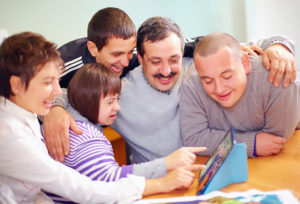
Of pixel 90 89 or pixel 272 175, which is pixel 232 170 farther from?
pixel 90 89

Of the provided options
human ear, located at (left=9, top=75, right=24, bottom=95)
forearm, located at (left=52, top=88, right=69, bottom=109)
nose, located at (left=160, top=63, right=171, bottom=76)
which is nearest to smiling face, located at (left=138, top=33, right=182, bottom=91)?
nose, located at (left=160, top=63, right=171, bottom=76)

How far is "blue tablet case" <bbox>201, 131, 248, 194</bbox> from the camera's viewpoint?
A: 809 millimetres

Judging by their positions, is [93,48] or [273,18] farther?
[273,18]

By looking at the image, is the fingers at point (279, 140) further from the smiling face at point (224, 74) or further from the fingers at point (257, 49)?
the fingers at point (257, 49)

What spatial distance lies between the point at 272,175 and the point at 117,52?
86cm

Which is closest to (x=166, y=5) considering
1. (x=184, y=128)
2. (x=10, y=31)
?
(x=10, y=31)

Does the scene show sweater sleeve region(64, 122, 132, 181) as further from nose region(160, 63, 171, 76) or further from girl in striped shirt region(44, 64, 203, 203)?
nose region(160, 63, 171, 76)

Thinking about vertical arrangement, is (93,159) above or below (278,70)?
below

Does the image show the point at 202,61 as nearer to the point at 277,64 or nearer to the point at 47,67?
the point at 277,64

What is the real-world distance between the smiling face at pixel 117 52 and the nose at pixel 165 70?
0.77 feet

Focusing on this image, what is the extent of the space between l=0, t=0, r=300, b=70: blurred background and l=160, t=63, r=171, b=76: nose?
1.12 meters

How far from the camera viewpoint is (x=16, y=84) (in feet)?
2.55

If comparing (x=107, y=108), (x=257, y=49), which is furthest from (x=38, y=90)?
(x=257, y=49)

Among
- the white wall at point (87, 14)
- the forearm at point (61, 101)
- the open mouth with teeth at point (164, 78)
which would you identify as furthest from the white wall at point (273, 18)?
the forearm at point (61, 101)
